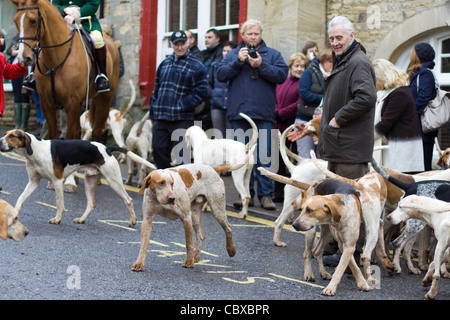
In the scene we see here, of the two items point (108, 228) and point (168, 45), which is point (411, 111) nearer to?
point (108, 228)

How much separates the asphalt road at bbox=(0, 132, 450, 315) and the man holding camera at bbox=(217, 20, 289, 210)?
151 cm

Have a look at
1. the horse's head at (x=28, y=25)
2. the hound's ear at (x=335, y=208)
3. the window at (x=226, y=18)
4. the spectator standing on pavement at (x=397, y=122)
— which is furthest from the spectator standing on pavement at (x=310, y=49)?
the hound's ear at (x=335, y=208)

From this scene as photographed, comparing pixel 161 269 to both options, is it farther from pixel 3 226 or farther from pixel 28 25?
pixel 28 25

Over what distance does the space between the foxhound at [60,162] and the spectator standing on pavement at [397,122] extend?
Result: 8.45 feet

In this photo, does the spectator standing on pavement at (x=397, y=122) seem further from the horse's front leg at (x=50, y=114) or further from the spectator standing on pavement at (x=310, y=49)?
the horse's front leg at (x=50, y=114)

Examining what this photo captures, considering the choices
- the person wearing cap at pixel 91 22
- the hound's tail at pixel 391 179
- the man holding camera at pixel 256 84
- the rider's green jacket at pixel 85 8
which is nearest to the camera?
the hound's tail at pixel 391 179

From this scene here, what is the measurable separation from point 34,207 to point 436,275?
5.21 metres

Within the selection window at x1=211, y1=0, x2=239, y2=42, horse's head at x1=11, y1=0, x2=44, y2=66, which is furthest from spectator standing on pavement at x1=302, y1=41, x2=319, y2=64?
horse's head at x1=11, y1=0, x2=44, y2=66

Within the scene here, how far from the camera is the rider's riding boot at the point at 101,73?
35.4ft

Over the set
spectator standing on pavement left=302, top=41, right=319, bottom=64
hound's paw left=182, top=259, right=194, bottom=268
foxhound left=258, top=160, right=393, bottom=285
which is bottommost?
hound's paw left=182, top=259, right=194, bottom=268

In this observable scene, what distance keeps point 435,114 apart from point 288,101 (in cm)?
232

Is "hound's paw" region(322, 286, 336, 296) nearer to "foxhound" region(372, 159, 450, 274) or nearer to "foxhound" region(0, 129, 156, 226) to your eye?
"foxhound" region(372, 159, 450, 274)

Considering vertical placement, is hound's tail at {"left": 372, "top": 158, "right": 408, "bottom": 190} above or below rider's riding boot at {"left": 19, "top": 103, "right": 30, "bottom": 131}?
below

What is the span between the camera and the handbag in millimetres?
9023
